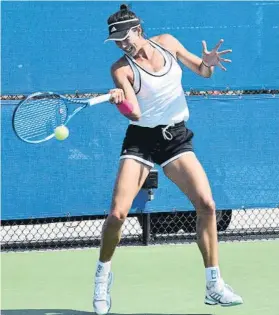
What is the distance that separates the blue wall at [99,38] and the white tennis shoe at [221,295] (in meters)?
2.74

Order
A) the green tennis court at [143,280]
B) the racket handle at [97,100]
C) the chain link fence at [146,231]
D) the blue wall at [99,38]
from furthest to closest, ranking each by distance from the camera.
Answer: the chain link fence at [146,231]
the blue wall at [99,38]
the green tennis court at [143,280]
the racket handle at [97,100]

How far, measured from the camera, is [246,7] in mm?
7902

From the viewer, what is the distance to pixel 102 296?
546cm

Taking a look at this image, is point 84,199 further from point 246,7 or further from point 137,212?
point 246,7

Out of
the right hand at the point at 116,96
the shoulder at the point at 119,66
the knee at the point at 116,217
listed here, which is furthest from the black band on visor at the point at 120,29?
the knee at the point at 116,217

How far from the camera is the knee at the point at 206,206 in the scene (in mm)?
5435

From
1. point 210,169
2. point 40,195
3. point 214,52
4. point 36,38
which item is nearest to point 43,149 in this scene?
point 40,195

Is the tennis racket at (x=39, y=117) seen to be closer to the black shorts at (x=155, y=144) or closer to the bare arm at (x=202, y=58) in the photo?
the black shorts at (x=155, y=144)

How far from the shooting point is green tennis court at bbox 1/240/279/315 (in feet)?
18.7

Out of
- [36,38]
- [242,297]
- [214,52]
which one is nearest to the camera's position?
[214,52]

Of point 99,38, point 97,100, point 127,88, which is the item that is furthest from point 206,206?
point 99,38

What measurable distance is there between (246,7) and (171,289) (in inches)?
111

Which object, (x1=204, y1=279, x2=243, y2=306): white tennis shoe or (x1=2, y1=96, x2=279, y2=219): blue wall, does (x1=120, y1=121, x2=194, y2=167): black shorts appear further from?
(x1=2, y1=96, x2=279, y2=219): blue wall

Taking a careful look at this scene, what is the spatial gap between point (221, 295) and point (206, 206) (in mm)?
518
